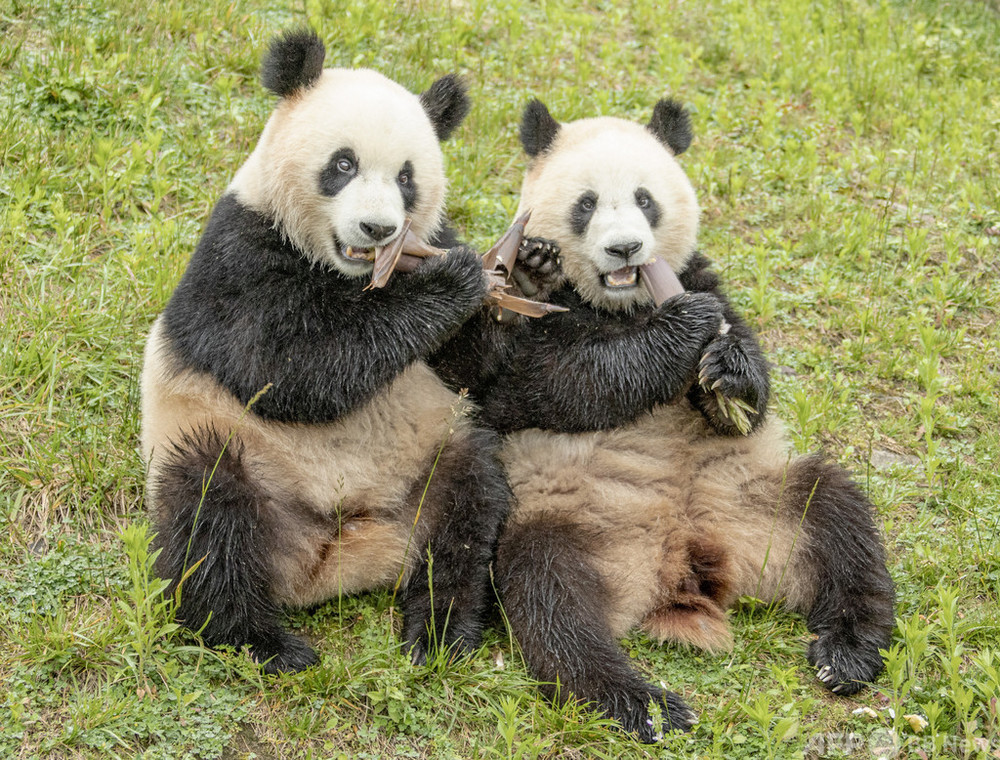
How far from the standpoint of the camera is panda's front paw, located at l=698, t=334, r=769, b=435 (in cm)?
520

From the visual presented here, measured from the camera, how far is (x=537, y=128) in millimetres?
5812

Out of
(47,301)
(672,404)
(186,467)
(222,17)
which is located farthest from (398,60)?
(186,467)

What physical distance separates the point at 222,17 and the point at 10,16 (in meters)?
1.44

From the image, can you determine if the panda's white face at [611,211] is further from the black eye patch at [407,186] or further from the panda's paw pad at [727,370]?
the black eye patch at [407,186]

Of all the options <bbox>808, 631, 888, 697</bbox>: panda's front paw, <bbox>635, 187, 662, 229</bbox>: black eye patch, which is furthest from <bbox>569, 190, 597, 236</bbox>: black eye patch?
<bbox>808, 631, 888, 697</bbox>: panda's front paw

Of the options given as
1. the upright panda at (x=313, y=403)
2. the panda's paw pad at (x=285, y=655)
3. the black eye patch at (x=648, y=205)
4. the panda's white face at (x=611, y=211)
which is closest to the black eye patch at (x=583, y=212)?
the panda's white face at (x=611, y=211)

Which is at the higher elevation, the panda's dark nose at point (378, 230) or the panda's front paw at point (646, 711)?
the panda's dark nose at point (378, 230)

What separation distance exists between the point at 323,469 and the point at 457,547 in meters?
0.69

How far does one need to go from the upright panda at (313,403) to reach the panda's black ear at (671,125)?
4.81 ft

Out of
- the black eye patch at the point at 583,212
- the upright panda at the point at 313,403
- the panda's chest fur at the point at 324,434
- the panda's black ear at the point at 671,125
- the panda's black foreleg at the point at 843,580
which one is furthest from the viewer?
the panda's black ear at the point at 671,125

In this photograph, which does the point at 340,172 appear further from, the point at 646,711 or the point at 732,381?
the point at 646,711

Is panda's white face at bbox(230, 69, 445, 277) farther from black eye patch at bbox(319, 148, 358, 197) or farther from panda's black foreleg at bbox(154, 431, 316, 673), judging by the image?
panda's black foreleg at bbox(154, 431, 316, 673)

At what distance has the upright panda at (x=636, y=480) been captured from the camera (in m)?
4.80

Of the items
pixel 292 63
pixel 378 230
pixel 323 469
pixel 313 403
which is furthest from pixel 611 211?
pixel 323 469
